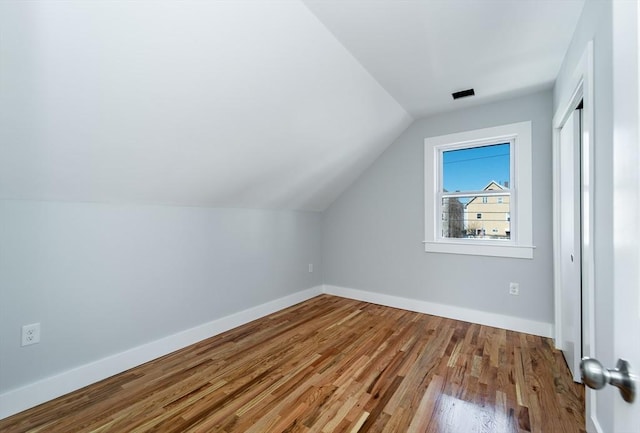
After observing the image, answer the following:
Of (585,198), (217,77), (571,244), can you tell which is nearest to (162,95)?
(217,77)

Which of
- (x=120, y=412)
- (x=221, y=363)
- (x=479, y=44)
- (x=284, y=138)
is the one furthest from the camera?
(x=284, y=138)

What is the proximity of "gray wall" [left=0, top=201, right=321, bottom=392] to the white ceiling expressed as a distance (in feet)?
6.53

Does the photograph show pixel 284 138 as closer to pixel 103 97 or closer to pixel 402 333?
pixel 103 97

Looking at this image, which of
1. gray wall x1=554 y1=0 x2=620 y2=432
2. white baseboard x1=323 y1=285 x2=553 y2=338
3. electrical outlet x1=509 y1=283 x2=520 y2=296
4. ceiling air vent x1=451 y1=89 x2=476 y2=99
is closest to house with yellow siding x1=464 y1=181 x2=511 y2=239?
electrical outlet x1=509 y1=283 x2=520 y2=296

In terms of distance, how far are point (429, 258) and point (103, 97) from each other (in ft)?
10.8

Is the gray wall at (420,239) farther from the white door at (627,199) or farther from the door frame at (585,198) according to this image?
the white door at (627,199)

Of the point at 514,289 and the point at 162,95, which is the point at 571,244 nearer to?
the point at 514,289

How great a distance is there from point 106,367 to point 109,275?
66 centimetres

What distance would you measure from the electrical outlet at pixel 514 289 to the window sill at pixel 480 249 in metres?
0.29

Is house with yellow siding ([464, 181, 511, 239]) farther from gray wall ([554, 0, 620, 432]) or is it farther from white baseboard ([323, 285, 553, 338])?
gray wall ([554, 0, 620, 432])

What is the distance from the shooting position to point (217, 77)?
1.68 metres

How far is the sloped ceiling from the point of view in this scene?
1220mm

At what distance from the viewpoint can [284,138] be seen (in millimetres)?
2445

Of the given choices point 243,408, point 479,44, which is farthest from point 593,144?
point 243,408
